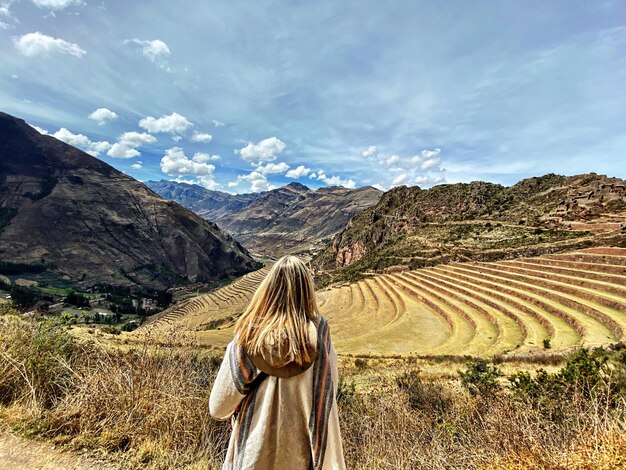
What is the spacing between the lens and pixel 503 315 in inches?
786

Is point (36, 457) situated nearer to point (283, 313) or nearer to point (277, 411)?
point (277, 411)

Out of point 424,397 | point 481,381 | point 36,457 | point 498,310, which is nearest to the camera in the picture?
point 36,457

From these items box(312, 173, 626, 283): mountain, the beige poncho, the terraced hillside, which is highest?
box(312, 173, 626, 283): mountain

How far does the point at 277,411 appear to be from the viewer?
1.87 m

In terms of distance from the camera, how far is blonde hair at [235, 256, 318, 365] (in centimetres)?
174

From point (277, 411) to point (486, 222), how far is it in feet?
186

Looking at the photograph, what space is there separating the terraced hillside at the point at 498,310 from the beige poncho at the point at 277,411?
1130 cm

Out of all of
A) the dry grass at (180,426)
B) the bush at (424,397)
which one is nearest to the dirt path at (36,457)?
the dry grass at (180,426)

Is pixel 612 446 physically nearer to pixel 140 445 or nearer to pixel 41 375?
pixel 140 445

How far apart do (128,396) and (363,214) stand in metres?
93.5

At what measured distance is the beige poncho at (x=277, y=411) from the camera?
185 cm

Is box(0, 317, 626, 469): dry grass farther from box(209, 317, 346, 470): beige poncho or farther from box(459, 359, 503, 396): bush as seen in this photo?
box(459, 359, 503, 396): bush

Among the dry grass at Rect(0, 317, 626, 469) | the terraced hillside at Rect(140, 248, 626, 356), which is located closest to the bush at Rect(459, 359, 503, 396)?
the dry grass at Rect(0, 317, 626, 469)

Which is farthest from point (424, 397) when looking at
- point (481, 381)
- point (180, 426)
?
point (180, 426)
